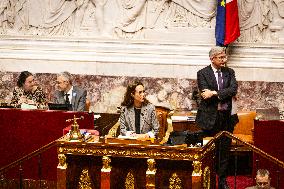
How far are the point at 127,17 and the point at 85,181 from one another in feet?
16.3

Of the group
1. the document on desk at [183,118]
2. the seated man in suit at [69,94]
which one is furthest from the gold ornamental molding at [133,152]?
the document on desk at [183,118]

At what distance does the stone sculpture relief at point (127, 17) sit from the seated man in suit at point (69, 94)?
7.56ft

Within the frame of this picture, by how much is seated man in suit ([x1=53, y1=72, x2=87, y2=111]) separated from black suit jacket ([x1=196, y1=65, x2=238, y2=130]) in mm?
2083

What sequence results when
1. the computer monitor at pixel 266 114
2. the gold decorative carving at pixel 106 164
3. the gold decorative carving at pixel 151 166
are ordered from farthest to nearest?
the computer monitor at pixel 266 114 < the gold decorative carving at pixel 106 164 < the gold decorative carving at pixel 151 166

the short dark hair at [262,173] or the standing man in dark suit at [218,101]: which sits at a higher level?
the standing man in dark suit at [218,101]

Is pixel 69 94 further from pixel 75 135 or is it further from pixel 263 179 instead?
pixel 263 179

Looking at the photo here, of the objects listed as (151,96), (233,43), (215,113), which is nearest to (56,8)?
A: (151,96)

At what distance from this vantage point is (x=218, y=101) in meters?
7.61

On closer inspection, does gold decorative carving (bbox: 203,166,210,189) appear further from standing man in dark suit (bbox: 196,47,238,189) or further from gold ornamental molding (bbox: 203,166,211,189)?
standing man in dark suit (bbox: 196,47,238,189)

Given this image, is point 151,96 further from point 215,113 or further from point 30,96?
point 215,113

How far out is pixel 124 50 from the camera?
10.9m

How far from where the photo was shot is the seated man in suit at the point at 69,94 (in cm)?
895

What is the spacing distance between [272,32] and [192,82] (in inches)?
66.0

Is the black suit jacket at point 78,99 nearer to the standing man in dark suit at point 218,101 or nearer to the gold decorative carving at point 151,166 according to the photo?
the standing man in dark suit at point 218,101
